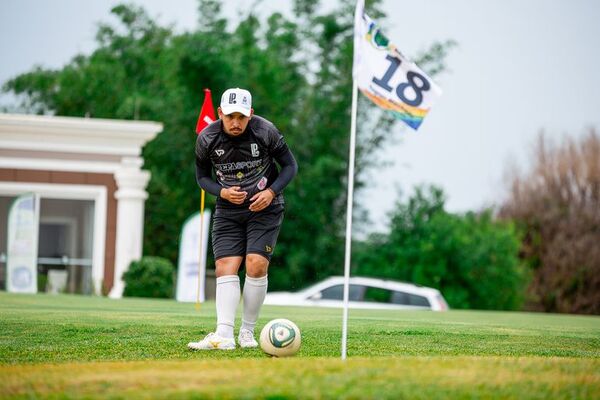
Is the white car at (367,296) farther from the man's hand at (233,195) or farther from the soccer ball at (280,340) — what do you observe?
the soccer ball at (280,340)

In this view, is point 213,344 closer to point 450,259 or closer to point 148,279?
point 148,279

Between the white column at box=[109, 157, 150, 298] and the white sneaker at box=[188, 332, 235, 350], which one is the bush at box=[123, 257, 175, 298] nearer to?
the white column at box=[109, 157, 150, 298]

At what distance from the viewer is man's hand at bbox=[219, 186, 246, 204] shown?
949 cm

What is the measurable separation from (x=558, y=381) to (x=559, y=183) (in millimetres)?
54080

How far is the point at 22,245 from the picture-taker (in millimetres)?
30641

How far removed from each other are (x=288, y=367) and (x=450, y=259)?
34.8 metres

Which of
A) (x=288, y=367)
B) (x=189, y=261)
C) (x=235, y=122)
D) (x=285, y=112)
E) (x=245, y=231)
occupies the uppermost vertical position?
(x=285, y=112)

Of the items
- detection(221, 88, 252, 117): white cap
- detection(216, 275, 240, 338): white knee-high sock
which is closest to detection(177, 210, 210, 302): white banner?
detection(216, 275, 240, 338): white knee-high sock

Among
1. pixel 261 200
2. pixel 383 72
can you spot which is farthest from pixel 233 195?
pixel 383 72

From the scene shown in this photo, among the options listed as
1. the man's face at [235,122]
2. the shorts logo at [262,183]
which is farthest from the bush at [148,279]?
the man's face at [235,122]

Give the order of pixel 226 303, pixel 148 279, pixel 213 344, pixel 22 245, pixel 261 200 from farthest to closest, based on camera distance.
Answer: pixel 22 245, pixel 148 279, pixel 226 303, pixel 261 200, pixel 213 344

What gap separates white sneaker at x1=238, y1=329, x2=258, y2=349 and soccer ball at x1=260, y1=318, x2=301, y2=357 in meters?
0.84

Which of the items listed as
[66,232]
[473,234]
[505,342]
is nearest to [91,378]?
[505,342]

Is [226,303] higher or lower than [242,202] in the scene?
lower
